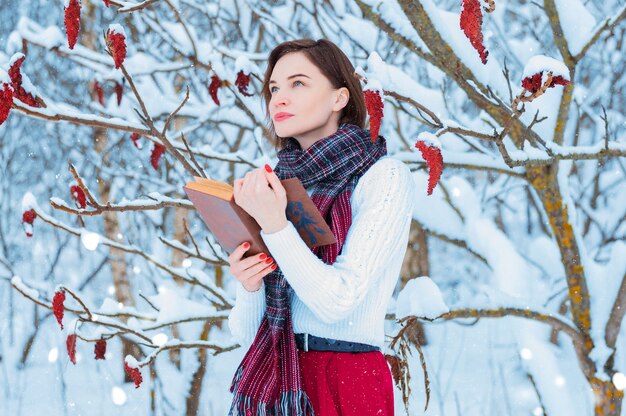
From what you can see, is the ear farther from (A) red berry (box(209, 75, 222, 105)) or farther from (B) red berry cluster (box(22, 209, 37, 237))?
(B) red berry cluster (box(22, 209, 37, 237))

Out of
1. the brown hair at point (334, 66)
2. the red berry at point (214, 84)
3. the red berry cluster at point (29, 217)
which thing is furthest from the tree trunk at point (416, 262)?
the brown hair at point (334, 66)

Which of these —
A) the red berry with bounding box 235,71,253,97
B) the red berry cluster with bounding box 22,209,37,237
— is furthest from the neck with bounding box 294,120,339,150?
the red berry cluster with bounding box 22,209,37,237

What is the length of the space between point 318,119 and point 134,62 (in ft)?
6.22

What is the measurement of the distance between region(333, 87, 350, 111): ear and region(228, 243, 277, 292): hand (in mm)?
508

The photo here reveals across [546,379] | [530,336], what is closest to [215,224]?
[546,379]

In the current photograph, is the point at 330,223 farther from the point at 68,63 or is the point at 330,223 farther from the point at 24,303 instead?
the point at 24,303

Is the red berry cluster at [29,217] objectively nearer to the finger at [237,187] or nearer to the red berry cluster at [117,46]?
the red berry cluster at [117,46]

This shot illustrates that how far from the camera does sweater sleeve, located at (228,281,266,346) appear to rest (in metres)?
1.53

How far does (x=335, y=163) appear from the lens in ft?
4.99

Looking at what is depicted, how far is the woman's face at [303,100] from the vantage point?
1.65m

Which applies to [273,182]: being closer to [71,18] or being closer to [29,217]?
[71,18]

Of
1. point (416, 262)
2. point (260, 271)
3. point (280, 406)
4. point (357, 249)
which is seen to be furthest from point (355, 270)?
point (416, 262)

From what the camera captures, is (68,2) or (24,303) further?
(24,303)

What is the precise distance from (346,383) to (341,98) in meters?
0.71
